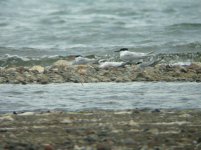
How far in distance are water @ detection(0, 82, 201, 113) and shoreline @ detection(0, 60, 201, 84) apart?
403 millimetres

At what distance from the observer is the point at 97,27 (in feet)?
60.0

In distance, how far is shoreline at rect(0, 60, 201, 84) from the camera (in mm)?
8773

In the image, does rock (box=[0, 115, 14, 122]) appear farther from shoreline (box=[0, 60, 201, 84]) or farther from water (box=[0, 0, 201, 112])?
shoreline (box=[0, 60, 201, 84])

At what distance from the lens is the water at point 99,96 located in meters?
6.30

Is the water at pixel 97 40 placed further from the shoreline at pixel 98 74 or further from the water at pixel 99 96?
the shoreline at pixel 98 74

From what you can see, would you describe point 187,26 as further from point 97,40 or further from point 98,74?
point 98,74

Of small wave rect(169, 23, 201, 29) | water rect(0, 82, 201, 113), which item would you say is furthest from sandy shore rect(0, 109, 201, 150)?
small wave rect(169, 23, 201, 29)

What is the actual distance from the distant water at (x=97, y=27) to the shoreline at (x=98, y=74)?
12.1 feet

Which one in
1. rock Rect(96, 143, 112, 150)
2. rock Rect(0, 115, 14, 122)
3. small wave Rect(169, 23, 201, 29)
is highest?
small wave Rect(169, 23, 201, 29)

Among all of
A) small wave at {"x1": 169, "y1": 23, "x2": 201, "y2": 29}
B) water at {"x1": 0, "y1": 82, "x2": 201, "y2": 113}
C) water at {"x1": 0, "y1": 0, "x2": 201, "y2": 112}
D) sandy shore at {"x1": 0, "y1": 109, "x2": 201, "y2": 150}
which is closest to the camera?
sandy shore at {"x1": 0, "y1": 109, "x2": 201, "y2": 150}

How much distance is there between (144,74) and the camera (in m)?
9.05

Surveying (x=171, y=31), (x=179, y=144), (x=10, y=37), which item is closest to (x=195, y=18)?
(x=171, y=31)

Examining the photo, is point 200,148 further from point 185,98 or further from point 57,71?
point 57,71

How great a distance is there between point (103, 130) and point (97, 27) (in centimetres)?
1359
